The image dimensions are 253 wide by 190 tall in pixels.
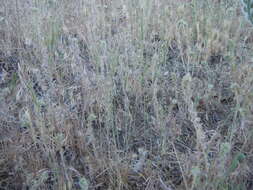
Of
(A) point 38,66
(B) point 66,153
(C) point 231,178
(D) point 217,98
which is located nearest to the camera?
(C) point 231,178

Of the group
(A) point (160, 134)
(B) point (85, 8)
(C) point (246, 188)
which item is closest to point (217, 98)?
(A) point (160, 134)

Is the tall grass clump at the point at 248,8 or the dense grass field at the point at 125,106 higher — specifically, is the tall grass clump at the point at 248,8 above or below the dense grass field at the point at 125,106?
above

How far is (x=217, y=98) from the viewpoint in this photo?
1853mm

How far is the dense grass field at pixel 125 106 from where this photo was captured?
1.32 meters

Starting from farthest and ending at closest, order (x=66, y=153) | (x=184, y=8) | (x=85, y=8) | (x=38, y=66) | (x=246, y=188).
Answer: (x=184, y=8)
(x=85, y=8)
(x=38, y=66)
(x=66, y=153)
(x=246, y=188)

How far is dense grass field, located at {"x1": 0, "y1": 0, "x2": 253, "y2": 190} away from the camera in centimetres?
132

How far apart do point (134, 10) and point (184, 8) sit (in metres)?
0.46

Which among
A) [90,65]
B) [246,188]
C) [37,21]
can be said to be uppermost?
[37,21]

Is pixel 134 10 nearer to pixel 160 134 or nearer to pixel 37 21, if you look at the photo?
pixel 37 21

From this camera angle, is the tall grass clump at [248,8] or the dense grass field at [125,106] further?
the dense grass field at [125,106]

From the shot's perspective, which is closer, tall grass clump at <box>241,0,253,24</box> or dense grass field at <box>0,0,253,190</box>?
tall grass clump at <box>241,0,253,24</box>

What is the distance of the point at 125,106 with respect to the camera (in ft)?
4.83

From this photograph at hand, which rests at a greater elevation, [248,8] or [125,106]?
[248,8]

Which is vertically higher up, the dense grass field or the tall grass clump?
the tall grass clump
